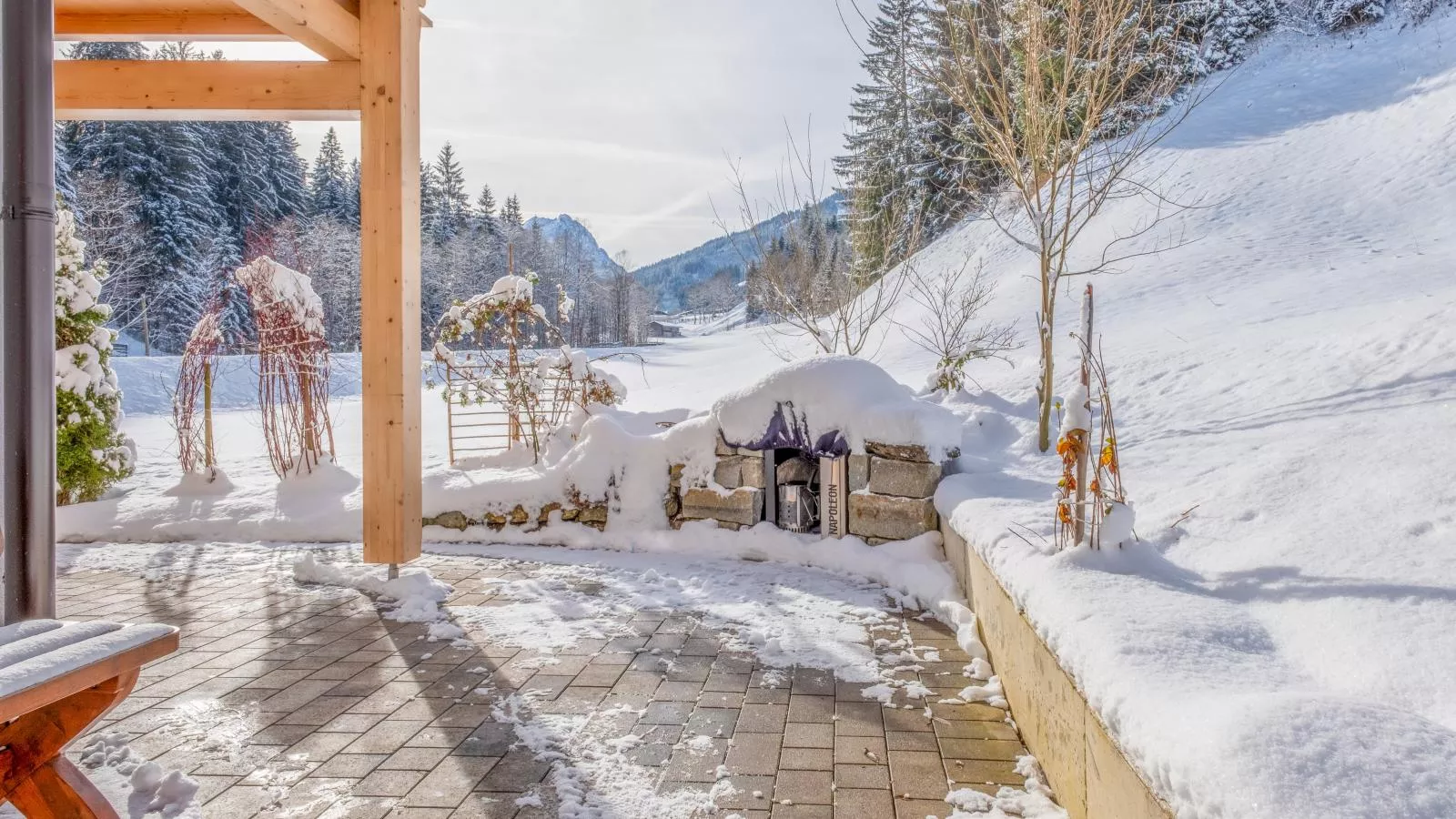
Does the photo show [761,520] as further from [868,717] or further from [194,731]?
[194,731]

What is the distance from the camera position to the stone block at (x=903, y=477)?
3977 millimetres

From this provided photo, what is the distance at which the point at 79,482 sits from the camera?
5.39m

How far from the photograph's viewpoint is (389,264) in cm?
357

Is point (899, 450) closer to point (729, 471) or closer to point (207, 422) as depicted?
point (729, 471)

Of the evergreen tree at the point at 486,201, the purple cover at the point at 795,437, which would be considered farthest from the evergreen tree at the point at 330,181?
the purple cover at the point at 795,437

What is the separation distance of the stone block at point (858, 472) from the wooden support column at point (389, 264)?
226 centimetres

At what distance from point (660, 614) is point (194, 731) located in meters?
1.68

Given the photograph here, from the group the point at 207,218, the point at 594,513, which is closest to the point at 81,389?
the point at 594,513

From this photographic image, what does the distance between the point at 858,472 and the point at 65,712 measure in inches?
134

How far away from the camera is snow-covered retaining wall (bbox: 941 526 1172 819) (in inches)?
53.5

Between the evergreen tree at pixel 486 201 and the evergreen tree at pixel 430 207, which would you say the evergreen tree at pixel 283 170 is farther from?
the evergreen tree at pixel 486 201

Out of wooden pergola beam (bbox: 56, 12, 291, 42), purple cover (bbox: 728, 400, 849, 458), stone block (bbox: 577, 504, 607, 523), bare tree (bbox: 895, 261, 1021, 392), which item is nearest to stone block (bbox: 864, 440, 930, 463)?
purple cover (bbox: 728, 400, 849, 458)

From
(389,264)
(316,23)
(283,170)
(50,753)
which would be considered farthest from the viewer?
(283,170)

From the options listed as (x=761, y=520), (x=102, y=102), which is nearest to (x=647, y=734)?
(x=761, y=520)
